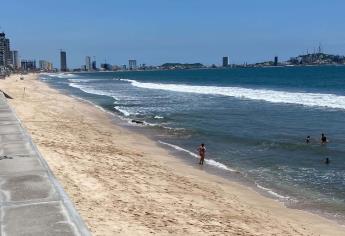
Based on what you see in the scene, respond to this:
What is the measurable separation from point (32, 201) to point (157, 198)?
13.0 feet

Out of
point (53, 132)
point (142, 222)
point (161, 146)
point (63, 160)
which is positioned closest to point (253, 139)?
Answer: point (161, 146)

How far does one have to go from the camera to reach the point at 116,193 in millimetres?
11797

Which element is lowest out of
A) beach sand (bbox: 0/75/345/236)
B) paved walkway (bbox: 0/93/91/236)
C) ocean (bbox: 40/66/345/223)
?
ocean (bbox: 40/66/345/223)

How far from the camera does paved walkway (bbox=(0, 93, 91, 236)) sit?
707 centimetres

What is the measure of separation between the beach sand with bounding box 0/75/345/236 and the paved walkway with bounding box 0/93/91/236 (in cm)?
82

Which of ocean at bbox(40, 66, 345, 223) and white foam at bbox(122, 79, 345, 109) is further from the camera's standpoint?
white foam at bbox(122, 79, 345, 109)

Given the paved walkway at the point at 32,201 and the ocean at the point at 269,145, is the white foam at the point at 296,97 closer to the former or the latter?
the ocean at the point at 269,145

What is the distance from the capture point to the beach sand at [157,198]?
9750 mm

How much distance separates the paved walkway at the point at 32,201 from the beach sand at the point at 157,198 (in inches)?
32.5

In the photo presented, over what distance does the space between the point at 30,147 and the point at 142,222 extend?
5606 millimetres

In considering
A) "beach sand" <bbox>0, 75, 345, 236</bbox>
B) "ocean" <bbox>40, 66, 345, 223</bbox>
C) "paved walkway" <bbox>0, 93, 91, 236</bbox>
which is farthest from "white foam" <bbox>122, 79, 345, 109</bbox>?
"paved walkway" <bbox>0, 93, 91, 236</bbox>

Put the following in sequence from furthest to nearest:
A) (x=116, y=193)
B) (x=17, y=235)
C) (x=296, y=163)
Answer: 1. (x=296, y=163)
2. (x=116, y=193)
3. (x=17, y=235)

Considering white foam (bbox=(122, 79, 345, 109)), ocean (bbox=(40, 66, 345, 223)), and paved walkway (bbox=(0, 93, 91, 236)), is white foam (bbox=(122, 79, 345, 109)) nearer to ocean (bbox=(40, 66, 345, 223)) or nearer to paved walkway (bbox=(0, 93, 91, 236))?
ocean (bbox=(40, 66, 345, 223))

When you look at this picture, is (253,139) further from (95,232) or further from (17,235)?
(17,235)
